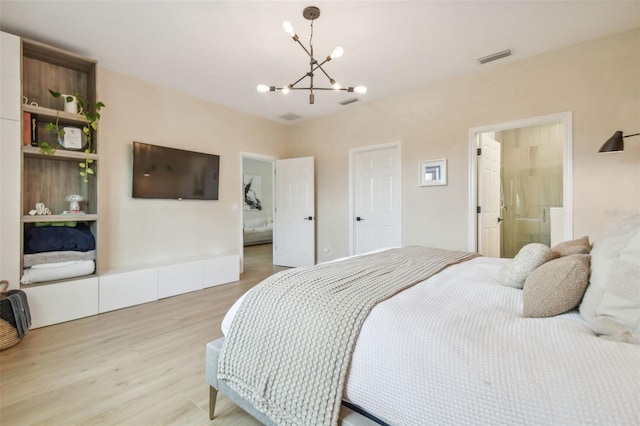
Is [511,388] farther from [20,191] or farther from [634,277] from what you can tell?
[20,191]

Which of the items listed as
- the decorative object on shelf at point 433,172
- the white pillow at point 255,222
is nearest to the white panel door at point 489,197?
the decorative object on shelf at point 433,172

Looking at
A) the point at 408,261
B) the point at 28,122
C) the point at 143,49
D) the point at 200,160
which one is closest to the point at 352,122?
the point at 200,160

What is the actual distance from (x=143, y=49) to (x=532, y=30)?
12.5 feet

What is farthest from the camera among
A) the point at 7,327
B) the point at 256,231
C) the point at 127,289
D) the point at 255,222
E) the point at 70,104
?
the point at 255,222

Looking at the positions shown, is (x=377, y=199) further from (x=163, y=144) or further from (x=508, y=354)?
(x=508, y=354)

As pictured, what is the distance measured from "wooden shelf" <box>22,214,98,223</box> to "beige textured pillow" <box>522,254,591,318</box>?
3656mm

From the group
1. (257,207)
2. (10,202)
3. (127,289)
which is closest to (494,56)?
(127,289)

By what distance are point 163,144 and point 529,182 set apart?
576 cm

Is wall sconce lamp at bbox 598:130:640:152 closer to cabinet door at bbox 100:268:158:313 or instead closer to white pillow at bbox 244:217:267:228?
cabinet door at bbox 100:268:158:313

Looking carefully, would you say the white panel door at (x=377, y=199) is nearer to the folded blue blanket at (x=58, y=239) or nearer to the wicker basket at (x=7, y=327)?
the folded blue blanket at (x=58, y=239)

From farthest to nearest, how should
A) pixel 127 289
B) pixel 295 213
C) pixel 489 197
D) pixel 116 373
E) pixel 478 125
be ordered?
pixel 295 213 < pixel 489 197 < pixel 478 125 < pixel 127 289 < pixel 116 373

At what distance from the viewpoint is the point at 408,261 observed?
1.99 m

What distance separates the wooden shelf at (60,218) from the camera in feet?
8.50

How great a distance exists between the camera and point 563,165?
2.97 m
